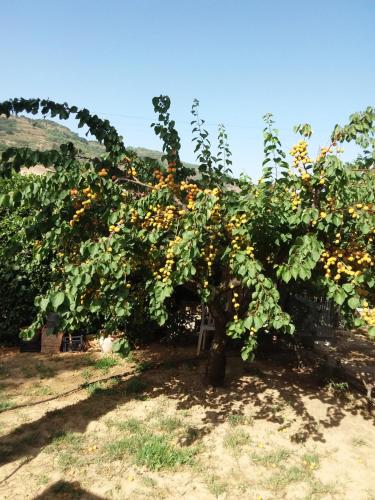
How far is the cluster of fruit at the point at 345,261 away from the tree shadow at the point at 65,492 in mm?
3637

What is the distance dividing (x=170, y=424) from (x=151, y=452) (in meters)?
0.78

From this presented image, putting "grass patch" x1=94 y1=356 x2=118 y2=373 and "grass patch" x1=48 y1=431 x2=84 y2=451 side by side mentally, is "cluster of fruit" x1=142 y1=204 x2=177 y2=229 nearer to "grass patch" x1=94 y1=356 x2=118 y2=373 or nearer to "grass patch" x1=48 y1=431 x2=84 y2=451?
"grass patch" x1=48 y1=431 x2=84 y2=451

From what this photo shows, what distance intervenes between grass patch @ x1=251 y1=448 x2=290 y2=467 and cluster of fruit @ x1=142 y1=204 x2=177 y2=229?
3.25 m

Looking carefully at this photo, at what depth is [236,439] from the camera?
553cm

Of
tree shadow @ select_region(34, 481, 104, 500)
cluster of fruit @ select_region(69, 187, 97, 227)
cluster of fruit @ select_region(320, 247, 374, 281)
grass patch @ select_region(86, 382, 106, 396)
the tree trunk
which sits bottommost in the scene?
tree shadow @ select_region(34, 481, 104, 500)

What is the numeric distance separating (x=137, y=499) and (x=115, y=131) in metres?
4.44

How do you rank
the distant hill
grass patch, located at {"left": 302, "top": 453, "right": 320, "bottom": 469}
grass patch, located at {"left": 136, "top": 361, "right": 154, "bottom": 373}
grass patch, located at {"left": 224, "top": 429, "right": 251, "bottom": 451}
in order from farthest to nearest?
1. the distant hill
2. grass patch, located at {"left": 136, "top": 361, "right": 154, "bottom": 373}
3. grass patch, located at {"left": 224, "top": 429, "right": 251, "bottom": 451}
4. grass patch, located at {"left": 302, "top": 453, "right": 320, "bottom": 469}

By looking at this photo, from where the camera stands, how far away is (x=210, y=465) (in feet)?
16.3

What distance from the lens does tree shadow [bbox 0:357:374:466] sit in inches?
221

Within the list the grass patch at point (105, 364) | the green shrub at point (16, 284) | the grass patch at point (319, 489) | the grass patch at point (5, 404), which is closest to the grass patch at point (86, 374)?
the grass patch at point (105, 364)

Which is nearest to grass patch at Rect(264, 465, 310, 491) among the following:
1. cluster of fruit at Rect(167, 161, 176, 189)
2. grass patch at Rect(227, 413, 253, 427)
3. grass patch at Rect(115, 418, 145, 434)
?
grass patch at Rect(227, 413, 253, 427)

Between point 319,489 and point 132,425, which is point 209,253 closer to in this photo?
point 132,425

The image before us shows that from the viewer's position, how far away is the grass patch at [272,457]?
5066mm

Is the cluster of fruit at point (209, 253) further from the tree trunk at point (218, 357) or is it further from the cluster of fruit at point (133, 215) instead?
the tree trunk at point (218, 357)
